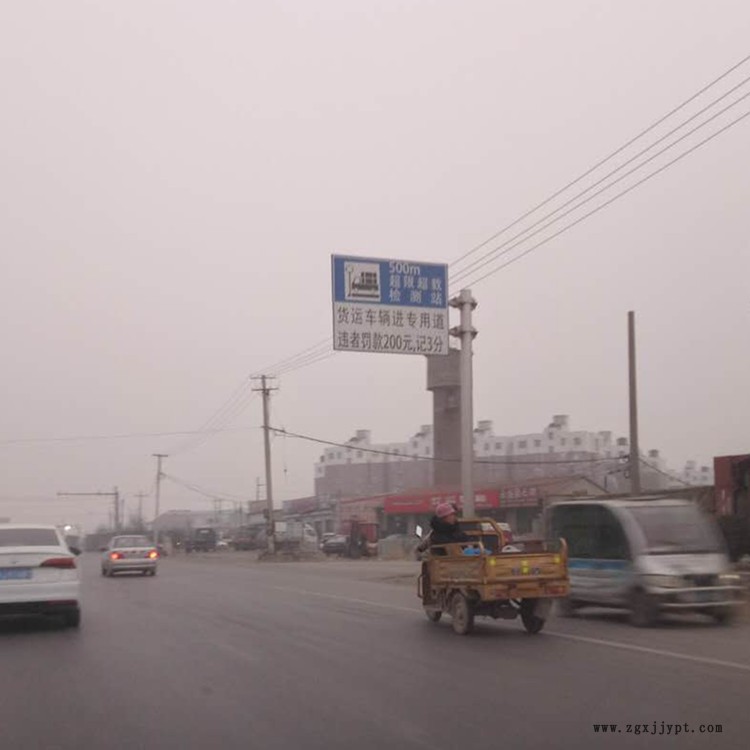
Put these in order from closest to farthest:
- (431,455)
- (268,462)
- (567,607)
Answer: (567,607) < (268,462) < (431,455)

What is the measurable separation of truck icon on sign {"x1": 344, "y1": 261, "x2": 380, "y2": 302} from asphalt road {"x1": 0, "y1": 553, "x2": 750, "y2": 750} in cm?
911

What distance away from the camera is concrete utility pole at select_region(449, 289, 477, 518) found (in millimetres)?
26953

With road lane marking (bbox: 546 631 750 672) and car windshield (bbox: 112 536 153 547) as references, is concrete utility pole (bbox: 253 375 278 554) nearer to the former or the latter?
car windshield (bbox: 112 536 153 547)

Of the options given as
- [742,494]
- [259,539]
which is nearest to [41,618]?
[742,494]

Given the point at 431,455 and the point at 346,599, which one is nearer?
the point at 346,599

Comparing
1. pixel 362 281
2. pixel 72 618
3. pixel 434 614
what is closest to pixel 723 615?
pixel 434 614

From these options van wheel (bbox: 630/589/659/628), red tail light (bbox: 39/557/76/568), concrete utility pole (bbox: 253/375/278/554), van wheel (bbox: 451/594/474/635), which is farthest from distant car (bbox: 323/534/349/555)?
van wheel (bbox: 451/594/474/635)

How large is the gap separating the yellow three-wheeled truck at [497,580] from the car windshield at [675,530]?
1758 millimetres

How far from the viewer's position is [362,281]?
25.4 metres

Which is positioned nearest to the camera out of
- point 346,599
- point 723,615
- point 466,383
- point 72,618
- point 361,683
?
point 361,683

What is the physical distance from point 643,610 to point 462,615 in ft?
9.85

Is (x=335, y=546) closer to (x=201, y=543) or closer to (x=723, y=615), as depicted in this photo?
(x=201, y=543)

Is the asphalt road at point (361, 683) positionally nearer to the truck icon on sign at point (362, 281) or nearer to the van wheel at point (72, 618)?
the van wheel at point (72, 618)

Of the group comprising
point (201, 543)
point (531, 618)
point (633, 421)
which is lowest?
point (201, 543)
